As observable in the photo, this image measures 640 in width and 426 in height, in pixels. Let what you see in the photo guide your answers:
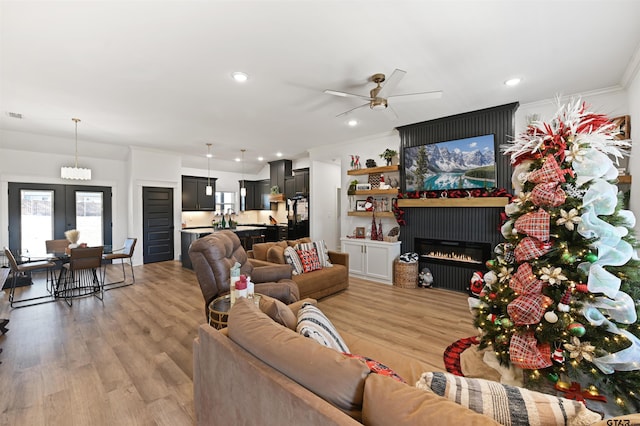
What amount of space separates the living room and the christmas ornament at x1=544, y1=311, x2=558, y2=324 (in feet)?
6.33

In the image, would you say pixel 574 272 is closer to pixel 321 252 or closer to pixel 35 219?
pixel 321 252

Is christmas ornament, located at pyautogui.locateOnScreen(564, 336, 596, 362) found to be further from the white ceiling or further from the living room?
the white ceiling

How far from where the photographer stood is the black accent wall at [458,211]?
404cm

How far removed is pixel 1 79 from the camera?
303cm

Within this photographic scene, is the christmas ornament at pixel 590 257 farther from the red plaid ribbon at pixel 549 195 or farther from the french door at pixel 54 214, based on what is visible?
the french door at pixel 54 214

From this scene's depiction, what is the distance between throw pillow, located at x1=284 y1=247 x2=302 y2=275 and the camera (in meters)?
3.90

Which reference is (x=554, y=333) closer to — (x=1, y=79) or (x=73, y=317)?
(x=73, y=317)

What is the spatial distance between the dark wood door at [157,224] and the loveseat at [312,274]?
387 cm

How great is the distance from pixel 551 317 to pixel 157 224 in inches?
300

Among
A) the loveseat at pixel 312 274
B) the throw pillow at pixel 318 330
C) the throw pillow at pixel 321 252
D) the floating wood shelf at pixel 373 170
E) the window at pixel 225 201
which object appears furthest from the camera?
the window at pixel 225 201

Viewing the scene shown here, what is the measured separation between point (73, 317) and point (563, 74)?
6426 mm

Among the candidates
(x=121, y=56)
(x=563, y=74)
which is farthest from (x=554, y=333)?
(x=121, y=56)

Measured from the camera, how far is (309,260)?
4.11 m

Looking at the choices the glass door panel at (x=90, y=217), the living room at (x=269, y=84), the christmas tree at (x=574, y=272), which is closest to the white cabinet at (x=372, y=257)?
the living room at (x=269, y=84)
